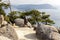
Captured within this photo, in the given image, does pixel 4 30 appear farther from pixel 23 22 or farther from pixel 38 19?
pixel 38 19

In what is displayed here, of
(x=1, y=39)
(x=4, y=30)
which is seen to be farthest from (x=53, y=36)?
(x=1, y=39)

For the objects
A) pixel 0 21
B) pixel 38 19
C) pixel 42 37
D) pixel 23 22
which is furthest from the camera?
pixel 38 19

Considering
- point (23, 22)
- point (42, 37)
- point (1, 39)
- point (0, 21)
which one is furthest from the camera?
point (23, 22)

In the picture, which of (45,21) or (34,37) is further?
(45,21)

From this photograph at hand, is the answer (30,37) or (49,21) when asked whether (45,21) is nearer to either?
(49,21)

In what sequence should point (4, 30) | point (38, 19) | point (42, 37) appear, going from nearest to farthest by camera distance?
point (4, 30), point (42, 37), point (38, 19)

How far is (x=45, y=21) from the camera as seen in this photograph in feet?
128

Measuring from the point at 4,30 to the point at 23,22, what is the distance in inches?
539

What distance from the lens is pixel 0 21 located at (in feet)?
86.4

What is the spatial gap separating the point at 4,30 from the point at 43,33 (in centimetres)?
359

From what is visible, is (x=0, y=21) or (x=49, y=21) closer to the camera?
(x=0, y=21)

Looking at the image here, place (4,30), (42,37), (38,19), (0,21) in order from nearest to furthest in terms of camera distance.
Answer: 1. (4,30)
2. (42,37)
3. (0,21)
4. (38,19)

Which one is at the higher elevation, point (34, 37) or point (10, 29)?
A: point (10, 29)

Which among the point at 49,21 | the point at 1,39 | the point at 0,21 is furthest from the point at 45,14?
the point at 1,39
